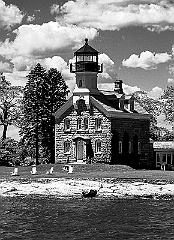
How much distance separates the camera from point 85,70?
69.5m

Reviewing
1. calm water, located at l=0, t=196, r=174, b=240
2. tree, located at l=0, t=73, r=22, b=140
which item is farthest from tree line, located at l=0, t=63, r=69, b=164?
calm water, located at l=0, t=196, r=174, b=240

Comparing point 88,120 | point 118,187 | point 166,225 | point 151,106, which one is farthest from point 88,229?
point 151,106

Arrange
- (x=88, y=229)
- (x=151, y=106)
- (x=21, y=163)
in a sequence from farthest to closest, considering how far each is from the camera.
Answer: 1. (x=151, y=106)
2. (x=21, y=163)
3. (x=88, y=229)

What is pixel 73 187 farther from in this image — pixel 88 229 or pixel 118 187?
pixel 88 229

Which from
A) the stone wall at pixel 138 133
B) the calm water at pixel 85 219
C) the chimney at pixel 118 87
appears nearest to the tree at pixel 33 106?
the chimney at pixel 118 87

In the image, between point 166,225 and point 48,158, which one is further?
point 48,158

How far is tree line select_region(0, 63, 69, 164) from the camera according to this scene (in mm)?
75125

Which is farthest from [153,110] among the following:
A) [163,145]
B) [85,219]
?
[85,219]

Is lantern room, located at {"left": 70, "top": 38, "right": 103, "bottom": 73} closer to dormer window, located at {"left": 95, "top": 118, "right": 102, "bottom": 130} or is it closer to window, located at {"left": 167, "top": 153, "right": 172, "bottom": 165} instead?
dormer window, located at {"left": 95, "top": 118, "right": 102, "bottom": 130}

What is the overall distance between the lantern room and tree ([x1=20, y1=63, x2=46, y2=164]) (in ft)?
24.1

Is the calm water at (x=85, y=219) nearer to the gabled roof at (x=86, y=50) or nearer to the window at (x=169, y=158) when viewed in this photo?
the gabled roof at (x=86, y=50)

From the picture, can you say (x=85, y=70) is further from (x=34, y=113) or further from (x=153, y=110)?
(x=153, y=110)

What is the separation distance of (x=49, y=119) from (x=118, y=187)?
32.3 m

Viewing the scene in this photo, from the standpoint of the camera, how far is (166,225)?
99.9 ft
